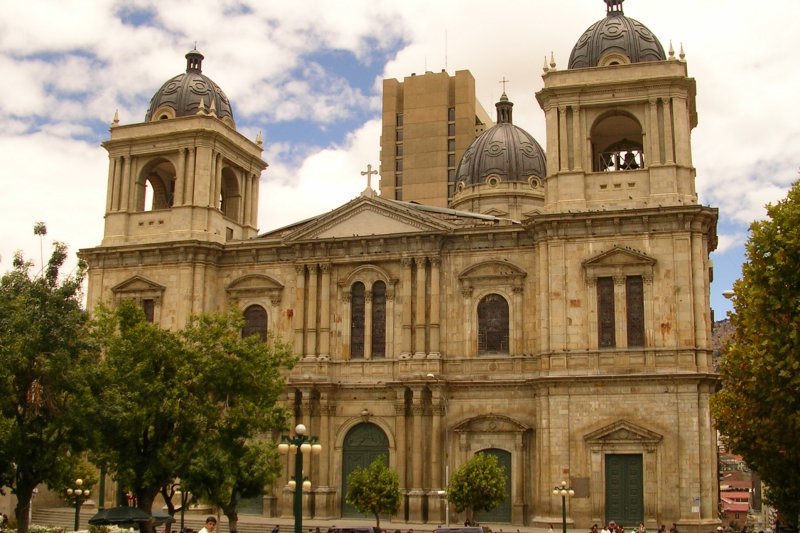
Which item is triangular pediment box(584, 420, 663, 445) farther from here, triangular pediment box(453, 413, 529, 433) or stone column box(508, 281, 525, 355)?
stone column box(508, 281, 525, 355)

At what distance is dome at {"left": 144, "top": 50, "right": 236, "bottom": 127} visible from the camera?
48094 mm

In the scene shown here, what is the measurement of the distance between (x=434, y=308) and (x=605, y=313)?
698cm

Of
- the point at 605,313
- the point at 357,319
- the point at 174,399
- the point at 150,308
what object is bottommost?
the point at 174,399

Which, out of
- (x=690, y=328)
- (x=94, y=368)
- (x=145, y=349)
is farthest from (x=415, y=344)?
(x=94, y=368)

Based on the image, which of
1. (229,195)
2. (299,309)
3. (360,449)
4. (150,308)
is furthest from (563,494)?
(229,195)

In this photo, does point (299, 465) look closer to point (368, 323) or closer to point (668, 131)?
point (368, 323)

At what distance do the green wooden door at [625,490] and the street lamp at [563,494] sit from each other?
5.25 ft

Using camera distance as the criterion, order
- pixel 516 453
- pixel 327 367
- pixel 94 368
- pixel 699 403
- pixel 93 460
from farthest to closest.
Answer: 1. pixel 327 367
2. pixel 516 453
3. pixel 699 403
4. pixel 93 460
5. pixel 94 368

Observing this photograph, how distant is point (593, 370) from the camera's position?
128 ft

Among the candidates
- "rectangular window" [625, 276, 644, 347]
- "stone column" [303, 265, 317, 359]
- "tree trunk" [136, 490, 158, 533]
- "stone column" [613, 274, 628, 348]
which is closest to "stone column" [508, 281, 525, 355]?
"stone column" [613, 274, 628, 348]

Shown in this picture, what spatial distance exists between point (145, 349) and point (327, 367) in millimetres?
12897

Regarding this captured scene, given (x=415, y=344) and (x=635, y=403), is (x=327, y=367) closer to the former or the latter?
(x=415, y=344)

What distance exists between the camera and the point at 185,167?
46.8 meters

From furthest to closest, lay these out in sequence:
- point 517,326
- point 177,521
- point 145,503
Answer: point 177,521 < point 517,326 < point 145,503
